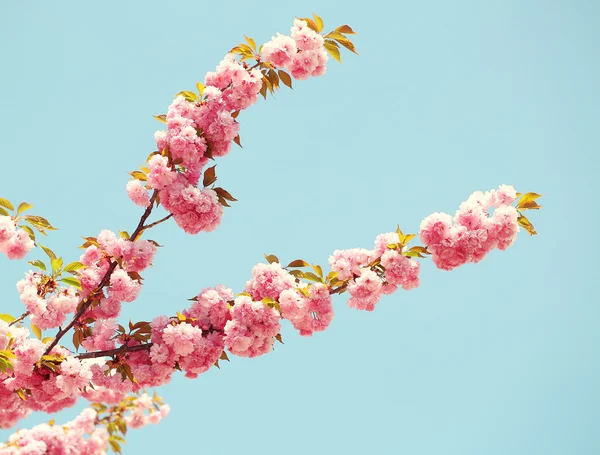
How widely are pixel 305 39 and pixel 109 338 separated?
2779mm

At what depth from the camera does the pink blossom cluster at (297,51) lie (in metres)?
4.18

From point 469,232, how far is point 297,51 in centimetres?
Answer: 202

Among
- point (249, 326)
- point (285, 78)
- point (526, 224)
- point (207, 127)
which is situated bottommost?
point (249, 326)

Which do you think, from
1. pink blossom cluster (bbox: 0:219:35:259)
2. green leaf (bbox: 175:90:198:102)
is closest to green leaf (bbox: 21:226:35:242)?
pink blossom cluster (bbox: 0:219:35:259)

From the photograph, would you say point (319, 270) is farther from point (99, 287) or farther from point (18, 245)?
point (18, 245)

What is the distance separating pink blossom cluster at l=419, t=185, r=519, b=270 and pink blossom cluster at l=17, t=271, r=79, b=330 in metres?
2.61

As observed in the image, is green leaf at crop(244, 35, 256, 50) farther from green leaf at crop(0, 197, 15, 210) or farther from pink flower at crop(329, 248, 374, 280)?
green leaf at crop(0, 197, 15, 210)

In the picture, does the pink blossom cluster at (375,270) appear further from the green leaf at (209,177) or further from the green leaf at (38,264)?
the green leaf at (38,264)

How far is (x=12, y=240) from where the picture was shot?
3906 millimetres

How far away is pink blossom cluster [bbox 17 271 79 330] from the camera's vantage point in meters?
3.74

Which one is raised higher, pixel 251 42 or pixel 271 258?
pixel 251 42

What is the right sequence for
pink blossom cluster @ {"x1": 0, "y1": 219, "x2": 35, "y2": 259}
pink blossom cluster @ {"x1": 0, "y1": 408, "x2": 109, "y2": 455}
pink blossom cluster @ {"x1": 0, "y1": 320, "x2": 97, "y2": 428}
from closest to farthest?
pink blossom cluster @ {"x1": 0, "y1": 320, "x2": 97, "y2": 428} < pink blossom cluster @ {"x1": 0, "y1": 219, "x2": 35, "y2": 259} < pink blossom cluster @ {"x1": 0, "y1": 408, "x2": 109, "y2": 455}

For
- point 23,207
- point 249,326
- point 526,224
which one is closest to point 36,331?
point 23,207

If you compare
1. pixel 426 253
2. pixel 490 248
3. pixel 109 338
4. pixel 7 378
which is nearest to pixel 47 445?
pixel 7 378
